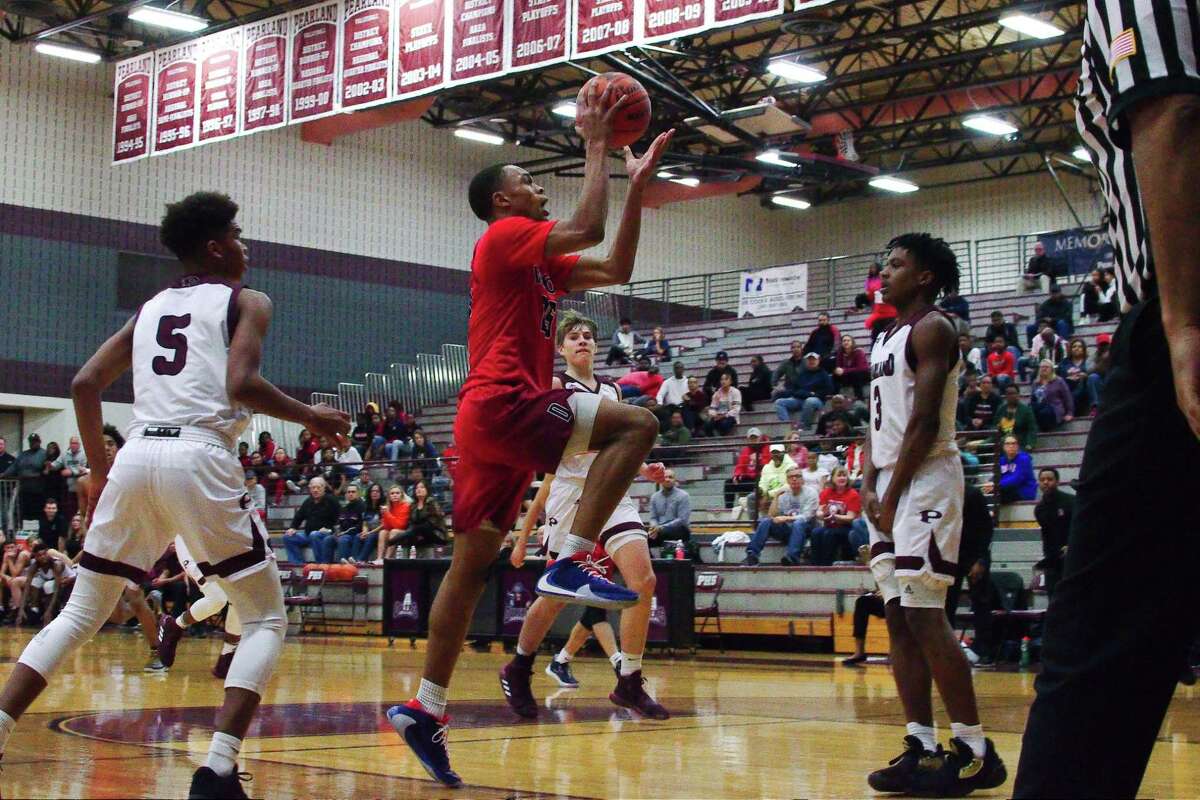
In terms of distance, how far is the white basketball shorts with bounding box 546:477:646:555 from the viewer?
781 cm

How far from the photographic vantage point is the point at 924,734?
4.97m

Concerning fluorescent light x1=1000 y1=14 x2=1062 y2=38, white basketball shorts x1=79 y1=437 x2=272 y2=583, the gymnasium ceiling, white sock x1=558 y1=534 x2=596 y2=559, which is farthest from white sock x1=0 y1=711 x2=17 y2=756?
fluorescent light x1=1000 y1=14 x2=1062 y2=38

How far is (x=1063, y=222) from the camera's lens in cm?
3266

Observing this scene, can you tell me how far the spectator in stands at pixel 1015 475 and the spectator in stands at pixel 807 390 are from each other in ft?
15.9

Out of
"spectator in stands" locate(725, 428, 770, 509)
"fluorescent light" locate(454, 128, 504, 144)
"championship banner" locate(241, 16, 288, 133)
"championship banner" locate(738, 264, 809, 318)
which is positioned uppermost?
"fluorescent light" locate(454, 128, 504, 144)

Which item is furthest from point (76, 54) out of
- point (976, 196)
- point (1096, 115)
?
point (1096, 115)

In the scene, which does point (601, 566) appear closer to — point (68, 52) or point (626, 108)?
point (626, 108)

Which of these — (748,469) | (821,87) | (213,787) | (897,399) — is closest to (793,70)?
(821,87)

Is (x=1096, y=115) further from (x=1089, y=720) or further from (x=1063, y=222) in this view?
(x=1063, y=222)

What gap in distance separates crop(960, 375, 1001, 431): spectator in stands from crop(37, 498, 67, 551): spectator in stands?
43.2 feet

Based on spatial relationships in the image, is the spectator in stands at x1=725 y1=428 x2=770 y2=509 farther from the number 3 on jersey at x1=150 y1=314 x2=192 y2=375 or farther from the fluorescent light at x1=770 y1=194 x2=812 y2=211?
the fluorescent light at x1=770 y1=194 x2=812 y2=211

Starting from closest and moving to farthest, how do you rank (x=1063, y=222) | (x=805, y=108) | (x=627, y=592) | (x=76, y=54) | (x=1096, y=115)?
1. (x=1096, y=115)
2. (x=627, y=592)
3. (x=76, y=54)
4. (x=805, y=108)
5. (x=1063, y=222)

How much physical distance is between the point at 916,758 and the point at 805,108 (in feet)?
85.5

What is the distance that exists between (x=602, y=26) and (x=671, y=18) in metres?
0.78
